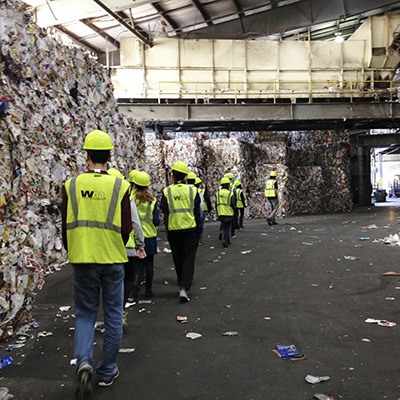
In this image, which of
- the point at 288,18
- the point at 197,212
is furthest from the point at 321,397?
the point at 288,18

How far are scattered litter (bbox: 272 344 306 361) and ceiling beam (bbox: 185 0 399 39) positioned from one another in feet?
72.0

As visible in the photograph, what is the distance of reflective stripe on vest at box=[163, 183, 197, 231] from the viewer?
5.94 m

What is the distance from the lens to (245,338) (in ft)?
14.4

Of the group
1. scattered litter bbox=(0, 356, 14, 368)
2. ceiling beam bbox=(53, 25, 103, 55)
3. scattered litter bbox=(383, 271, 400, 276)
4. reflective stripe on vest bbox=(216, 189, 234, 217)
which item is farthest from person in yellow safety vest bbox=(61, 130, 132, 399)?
ceiling beam bbox=(53, 25, 103, 55)

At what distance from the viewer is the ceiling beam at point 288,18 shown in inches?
891

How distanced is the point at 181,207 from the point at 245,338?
86.2 inches

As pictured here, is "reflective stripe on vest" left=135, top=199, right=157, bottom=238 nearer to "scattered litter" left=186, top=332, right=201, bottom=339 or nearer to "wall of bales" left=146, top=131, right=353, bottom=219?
"scattered litter" left=186, top=332, right=201, bottom=339

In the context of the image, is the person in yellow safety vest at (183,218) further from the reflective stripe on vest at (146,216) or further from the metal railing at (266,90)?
the metal railing at (266,90)

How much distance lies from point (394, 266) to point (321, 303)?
118 inches

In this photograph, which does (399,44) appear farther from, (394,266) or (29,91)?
(29,91)

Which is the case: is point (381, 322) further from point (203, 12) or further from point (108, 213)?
point (203, 12)

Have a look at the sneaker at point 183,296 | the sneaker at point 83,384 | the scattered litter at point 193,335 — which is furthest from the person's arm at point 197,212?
the sneaker at point 83,384

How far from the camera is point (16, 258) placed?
463 cm

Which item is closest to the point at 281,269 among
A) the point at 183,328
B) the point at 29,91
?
the point at 183,328
